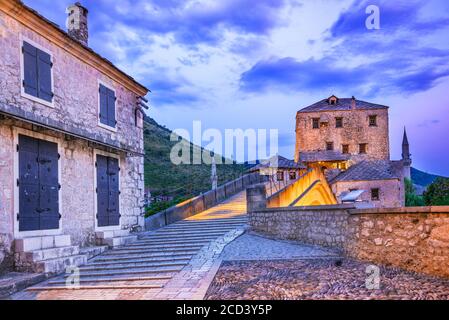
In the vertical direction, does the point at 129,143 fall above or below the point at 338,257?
above

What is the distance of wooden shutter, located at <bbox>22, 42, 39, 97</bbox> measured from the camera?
8867 millimetres

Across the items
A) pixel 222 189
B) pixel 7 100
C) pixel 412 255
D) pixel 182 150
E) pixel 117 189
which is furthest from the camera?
pixel 182 150

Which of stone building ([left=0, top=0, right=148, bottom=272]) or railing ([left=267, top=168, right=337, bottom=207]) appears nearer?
stone building ([left=0, top=0, right=148, bottom=272])

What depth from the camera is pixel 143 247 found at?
445 inches

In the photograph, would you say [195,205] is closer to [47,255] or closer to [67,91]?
[67,91]

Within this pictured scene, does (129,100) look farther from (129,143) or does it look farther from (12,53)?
(12,53)

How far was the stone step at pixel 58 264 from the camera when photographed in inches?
328

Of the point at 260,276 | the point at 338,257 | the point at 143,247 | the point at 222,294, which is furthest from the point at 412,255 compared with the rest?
the point at 143,247

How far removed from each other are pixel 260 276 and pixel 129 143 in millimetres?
7842

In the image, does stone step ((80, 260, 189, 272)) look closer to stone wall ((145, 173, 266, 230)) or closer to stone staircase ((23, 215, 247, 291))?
stone staircase ((23, 215, 247, 291))

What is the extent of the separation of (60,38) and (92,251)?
5522 mm

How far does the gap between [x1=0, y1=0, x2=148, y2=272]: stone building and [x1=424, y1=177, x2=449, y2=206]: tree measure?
111ft

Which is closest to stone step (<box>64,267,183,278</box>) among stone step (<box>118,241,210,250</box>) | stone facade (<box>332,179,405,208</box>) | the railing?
stone step (<box>118,241,210,250</box>)

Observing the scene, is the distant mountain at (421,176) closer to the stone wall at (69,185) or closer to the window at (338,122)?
the window at (338,122)
